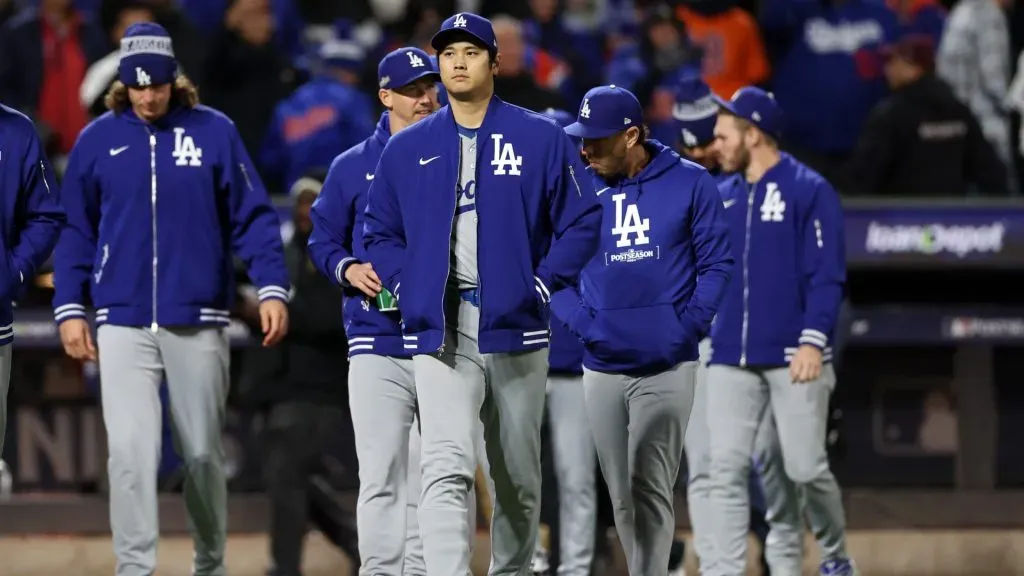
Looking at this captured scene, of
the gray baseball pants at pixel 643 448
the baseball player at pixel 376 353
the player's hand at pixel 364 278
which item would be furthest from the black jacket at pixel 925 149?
the player's hand at pixel 364 278

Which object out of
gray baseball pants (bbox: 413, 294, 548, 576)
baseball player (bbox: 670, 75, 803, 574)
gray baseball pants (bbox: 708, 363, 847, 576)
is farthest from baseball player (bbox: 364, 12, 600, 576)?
baseball player (bbox: 670, 75, 803, 574)

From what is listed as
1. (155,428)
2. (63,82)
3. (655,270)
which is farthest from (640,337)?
(63,82)

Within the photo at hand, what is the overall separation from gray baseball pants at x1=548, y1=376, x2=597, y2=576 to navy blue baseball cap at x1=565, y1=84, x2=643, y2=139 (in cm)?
182

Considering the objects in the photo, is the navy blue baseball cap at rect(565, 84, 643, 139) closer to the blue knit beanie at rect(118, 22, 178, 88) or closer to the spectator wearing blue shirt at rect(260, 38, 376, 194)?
the blue knit beanie at rect(118, 22, 178, 88)

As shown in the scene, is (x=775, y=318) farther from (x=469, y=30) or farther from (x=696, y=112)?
(x=469, y=30)

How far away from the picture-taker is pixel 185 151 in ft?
24.5

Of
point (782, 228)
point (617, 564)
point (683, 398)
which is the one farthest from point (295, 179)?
point (683, 398)

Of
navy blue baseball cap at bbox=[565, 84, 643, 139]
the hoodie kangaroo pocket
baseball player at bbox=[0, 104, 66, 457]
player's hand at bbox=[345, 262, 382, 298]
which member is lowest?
the hoodie kangaroo pocket

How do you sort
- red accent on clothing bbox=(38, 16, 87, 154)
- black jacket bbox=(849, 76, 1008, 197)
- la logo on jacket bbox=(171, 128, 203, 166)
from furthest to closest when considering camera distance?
red accent on clothing bbox=(38, 16, 87, 154), black jacket bbox=(849, 76, 1008, 197), la logo on jacket bbox=(171, 128, 203, 166)

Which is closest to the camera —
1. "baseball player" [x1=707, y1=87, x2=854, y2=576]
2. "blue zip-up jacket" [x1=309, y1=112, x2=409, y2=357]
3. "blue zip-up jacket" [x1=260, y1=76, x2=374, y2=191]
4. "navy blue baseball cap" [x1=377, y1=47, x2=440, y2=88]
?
"blue zip-up jacket" [x1=309, y1=112, x2=409, y2=357]

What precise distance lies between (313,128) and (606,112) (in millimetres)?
4410

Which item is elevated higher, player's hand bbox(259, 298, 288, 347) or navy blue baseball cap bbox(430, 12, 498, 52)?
navy blue baseball cap bbox(430, 12, 498, 52)

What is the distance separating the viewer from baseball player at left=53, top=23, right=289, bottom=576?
7281mm

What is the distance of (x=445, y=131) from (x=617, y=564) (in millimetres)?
4146
